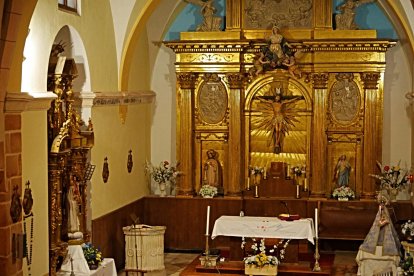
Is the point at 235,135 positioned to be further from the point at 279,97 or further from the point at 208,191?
the point at 208,191

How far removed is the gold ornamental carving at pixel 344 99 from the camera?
19.4m

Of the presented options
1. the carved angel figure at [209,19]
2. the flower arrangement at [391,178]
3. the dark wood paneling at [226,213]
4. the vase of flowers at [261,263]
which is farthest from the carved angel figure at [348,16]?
the vase of flowers at [261,263]

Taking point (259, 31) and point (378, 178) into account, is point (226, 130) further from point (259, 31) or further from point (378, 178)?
point (378, 178)

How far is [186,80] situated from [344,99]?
3.83 m

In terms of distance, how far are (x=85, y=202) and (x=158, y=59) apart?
627 cm

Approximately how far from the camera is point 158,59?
67.5 ft

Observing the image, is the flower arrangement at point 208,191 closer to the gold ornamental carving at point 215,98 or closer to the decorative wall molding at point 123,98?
the gold ornamental carving at point 215,98

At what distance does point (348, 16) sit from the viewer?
19.3 m

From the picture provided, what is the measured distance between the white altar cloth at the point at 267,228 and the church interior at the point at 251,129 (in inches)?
1.1

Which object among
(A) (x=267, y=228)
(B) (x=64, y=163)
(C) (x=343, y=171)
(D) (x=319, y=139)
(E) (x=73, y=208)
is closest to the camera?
(B) (x=64, y=163)

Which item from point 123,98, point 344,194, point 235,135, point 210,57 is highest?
point 210,57

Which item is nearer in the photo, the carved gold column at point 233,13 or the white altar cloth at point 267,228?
the white altar cloth at point 267,228

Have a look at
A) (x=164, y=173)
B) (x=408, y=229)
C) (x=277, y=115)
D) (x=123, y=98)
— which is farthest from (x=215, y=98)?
(x=408, y=229)

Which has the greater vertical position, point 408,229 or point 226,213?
point 408,229
